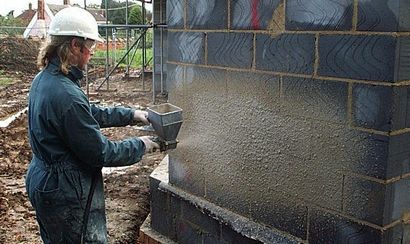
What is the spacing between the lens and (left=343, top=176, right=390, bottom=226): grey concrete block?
8.34 feet

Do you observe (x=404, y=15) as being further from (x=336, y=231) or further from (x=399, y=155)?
(x=336, y=231)

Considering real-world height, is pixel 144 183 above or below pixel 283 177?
below

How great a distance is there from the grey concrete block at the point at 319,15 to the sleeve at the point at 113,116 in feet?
4.22

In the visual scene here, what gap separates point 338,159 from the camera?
2.72 metres

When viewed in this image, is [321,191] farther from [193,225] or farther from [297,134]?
[193,225]

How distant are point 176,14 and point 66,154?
5.02ft

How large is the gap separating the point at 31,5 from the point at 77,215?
51.0 metres

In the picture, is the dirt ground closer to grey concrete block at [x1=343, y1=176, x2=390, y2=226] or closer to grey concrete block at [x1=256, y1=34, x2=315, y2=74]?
grey concrete block at [x1=256, y1=34, x2=315, y2=74]

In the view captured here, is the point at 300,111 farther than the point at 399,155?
Yes

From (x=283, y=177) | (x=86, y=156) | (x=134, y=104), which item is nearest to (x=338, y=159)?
(x=283, y=177)

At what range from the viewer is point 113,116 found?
3.45 meters

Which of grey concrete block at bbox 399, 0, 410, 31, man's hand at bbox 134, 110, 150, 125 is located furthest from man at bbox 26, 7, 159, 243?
grey concrete block at bbox 399, 0, 410, 31

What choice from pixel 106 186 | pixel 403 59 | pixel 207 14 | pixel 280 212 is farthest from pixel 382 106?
pixel 106 186

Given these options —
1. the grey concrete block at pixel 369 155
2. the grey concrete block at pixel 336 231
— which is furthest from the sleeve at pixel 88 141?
the grey concrete block at pixel 369 155
